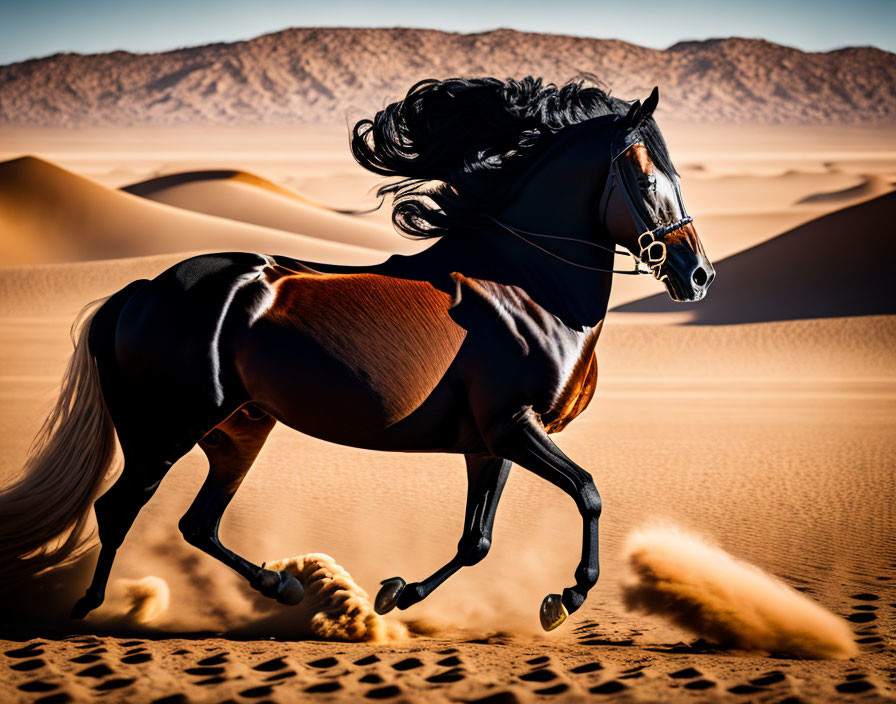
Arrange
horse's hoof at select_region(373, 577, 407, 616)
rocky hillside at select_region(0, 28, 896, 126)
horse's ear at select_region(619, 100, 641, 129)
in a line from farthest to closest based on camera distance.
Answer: rocky hillside at select_region(0, 28, 896, 126) → horse's hoof at select_region(373, 577, 407, 616) → horse's ear at select_region(619, 100, 641, 129)

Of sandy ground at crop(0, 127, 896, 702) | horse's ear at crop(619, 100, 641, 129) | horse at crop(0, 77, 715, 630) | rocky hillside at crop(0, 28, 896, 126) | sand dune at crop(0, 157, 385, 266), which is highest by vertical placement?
rocky hillside at crop(0, 28, 896, 126)

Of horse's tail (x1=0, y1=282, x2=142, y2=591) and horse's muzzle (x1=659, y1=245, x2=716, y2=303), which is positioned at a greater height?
horse's muzzle (x1=659, y1=245, x2=716, y2=303)

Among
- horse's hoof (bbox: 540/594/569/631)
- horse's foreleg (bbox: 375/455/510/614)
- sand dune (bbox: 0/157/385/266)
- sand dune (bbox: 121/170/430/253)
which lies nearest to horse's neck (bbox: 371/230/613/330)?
horse's foreleg (bbox: 375/455/510/614)

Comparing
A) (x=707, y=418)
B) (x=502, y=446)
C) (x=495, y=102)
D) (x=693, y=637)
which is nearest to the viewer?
(x=502, y=446)

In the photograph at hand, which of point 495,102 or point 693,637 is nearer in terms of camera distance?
point 495,102

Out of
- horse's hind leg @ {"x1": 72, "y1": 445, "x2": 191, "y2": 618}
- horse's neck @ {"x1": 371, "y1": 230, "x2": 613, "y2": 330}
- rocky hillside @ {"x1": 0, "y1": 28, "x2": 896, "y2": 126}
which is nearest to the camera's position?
horse's neck @ {"x1": 371, "y1": 230, "x2": 613, "y2": 330}

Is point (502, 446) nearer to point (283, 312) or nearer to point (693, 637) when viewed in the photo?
point (283, 312)

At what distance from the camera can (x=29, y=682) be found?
3787 millimetres

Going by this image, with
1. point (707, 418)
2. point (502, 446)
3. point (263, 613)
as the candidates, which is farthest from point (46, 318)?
point (502, 446)

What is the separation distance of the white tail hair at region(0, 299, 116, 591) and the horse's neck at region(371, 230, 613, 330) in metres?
1.72

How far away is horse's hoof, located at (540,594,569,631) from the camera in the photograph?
420 cm

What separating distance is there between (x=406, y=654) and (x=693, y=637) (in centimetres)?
164

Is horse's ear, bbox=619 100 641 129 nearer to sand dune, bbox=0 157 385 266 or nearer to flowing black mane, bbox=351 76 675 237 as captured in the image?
flowing black mane, bbox=351 76 675 237

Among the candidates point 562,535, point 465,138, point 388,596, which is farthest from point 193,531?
point 562,535
